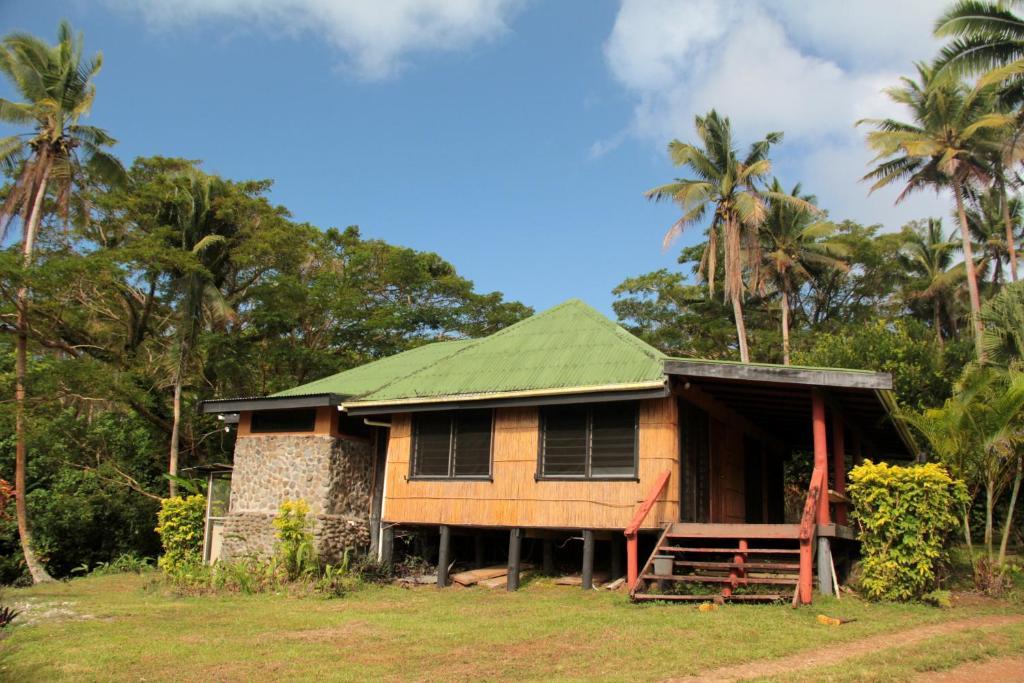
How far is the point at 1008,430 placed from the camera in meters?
11.5

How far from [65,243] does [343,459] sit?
51.7ft

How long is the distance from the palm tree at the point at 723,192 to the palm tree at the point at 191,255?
50.6 ft

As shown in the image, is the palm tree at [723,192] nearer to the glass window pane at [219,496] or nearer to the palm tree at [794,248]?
the palm tree at [794,248]

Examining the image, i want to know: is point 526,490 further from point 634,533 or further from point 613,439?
point 634,533

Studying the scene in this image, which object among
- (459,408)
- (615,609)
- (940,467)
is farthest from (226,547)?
(940,467)

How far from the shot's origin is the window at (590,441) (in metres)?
13.0

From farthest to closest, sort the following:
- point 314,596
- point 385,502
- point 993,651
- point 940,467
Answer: point 385,502 < point 314,596 < point 940,467 < point 993,651

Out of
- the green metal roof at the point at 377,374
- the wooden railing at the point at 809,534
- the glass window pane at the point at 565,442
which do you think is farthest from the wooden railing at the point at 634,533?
the green metal roof at the point at 377,374

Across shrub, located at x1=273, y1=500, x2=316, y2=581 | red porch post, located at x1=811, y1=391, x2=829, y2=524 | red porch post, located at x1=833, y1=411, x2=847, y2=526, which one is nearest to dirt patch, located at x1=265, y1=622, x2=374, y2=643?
shrub, located at x1=273, y1=500, x2=316, y2=581

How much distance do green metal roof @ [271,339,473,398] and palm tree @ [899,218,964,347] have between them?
1034 inches

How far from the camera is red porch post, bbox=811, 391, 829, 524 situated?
11.4 meters

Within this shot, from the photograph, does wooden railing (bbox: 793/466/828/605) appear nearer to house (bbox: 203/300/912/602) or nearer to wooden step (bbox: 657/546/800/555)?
house (bbox: 203/300/912/602)

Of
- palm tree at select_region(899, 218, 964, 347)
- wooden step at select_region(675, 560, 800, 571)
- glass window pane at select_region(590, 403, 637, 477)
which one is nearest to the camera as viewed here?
wooden step at select_region(675, 560, 800, 571)

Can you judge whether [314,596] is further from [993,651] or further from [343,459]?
[993,651]
